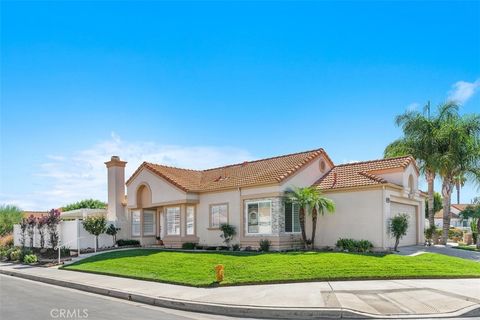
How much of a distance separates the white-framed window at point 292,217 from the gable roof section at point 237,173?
5.42 ft

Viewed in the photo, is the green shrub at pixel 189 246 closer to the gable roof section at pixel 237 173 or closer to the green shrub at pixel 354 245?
the gable roof section at pixel 237 173

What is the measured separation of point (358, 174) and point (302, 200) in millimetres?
3744

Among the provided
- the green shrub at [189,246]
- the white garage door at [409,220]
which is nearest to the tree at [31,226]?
the green shrub at [189,246]

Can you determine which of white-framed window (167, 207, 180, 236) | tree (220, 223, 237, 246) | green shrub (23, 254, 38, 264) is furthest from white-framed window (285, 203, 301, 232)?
green shrub (23, 254, 38, 264)

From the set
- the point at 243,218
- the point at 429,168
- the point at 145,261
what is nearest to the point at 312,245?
the point at 243,218

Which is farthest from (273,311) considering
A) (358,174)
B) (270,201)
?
(358,174)

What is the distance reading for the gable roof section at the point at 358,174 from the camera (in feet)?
71.5

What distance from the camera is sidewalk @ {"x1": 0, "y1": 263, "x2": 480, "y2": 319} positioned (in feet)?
34.0

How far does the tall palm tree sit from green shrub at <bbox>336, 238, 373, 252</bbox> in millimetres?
10038

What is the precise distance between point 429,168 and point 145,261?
62.8 ft

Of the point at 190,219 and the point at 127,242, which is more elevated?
the point at 190,219

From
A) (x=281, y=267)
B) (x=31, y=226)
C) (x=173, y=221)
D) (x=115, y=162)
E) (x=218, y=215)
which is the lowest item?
(x=281, y=267)

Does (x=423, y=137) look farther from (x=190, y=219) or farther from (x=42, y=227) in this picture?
(x=42, y=227)

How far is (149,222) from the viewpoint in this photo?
29656 mm
